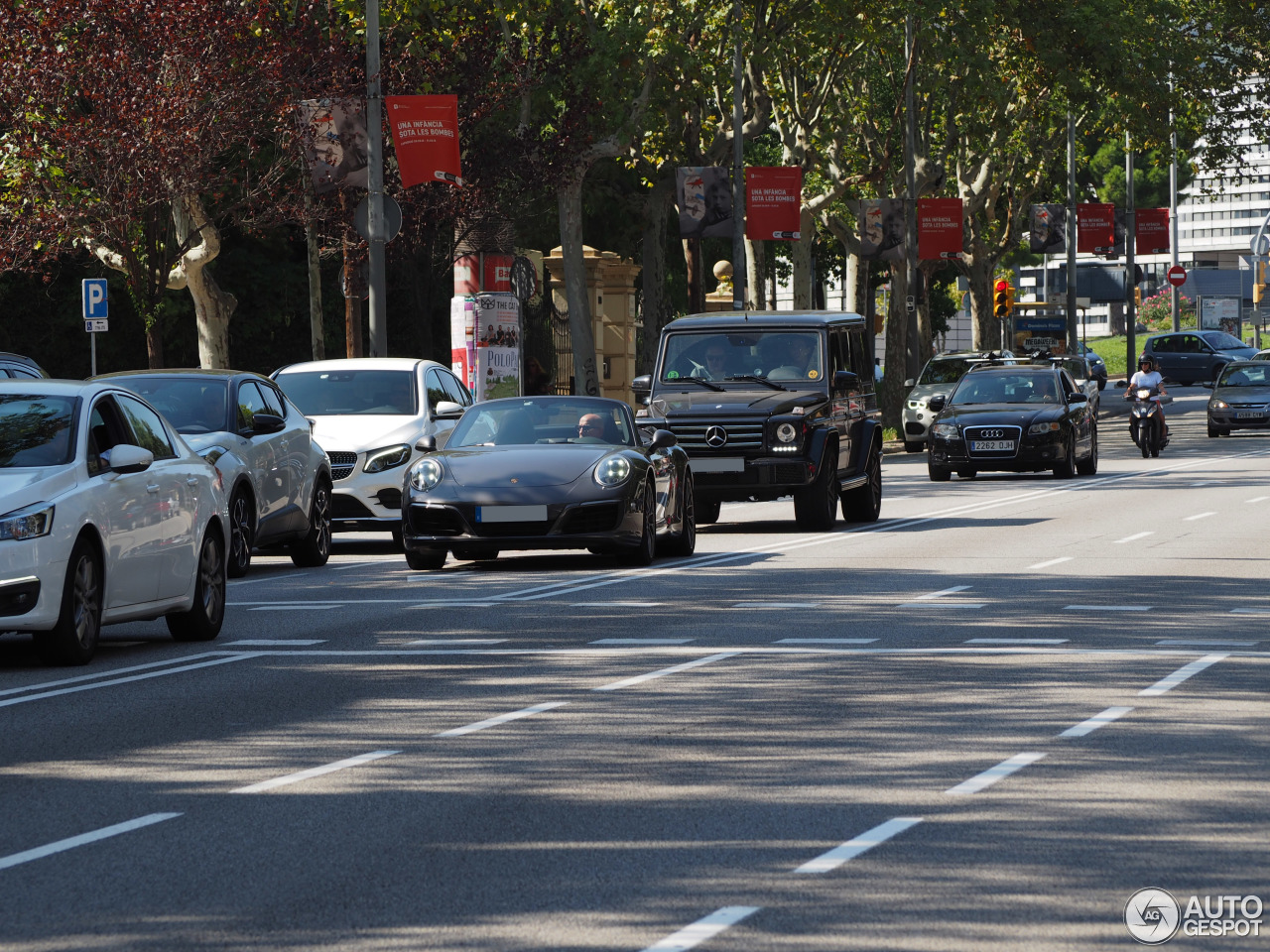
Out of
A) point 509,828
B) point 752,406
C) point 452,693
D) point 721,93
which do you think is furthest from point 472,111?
point 509,828

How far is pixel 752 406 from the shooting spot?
69.9 feet

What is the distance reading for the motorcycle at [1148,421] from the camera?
127ft

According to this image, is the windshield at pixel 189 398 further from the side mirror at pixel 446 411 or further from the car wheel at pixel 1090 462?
the car wheel at pixel 1090 462

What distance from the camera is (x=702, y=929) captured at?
18.8 ft

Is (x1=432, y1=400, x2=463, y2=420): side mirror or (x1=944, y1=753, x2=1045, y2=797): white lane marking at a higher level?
(x1=432, y1=400, x2=463, y2=420): side mirror

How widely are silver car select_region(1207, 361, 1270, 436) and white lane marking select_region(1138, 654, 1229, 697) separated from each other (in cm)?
3539

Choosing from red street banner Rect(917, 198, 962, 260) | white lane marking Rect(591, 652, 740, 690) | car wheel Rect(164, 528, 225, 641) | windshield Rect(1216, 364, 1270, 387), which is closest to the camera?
white lane marking Rect(591, 652, 740, 690)

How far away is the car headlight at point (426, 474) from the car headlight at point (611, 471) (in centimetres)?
124

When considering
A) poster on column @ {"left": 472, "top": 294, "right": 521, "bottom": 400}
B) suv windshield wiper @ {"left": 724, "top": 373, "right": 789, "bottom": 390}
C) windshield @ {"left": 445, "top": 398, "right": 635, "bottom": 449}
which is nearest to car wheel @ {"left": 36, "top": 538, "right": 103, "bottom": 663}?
windshield @ {"left": 445, "top": 398, "right": 635, "bottom": 449}

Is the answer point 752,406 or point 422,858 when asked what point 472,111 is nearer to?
point 752,406

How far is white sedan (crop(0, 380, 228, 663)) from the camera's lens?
36.5 feet

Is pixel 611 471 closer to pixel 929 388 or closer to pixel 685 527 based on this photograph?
pixel 685 527

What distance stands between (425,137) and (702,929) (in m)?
23.5

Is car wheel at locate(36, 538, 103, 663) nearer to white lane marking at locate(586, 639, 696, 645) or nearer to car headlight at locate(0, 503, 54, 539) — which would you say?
car headlight at locate(0, 503, 54, 539)
